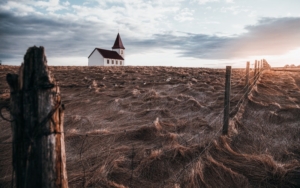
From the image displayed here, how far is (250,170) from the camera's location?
4316 mm

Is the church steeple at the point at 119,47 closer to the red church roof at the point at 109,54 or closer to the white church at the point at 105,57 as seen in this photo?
the white church at the point at 105,57

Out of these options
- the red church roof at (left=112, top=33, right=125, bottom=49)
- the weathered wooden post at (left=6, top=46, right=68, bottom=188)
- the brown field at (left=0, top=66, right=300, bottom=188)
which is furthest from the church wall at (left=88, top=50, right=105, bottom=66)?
the weathered wooden post at (left=6, top=46, right=68, bottom=188)

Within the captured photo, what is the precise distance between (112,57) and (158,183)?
5740cm

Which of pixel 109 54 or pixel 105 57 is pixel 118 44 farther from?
pixel 105 57

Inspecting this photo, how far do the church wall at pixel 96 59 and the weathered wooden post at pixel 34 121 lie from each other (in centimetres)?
5489

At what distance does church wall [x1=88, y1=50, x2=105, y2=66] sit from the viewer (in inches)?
2207

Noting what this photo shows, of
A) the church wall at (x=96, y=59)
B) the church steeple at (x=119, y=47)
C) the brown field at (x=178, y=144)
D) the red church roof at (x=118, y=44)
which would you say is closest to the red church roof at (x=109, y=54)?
the church wall at (x=96, y=59)

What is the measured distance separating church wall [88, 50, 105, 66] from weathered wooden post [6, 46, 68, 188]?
54886 mm

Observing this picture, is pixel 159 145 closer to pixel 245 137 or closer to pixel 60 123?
pixel 245 137

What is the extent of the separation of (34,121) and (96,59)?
57.3 metres

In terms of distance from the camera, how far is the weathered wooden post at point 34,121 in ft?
6.51

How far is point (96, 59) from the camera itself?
2251 inches

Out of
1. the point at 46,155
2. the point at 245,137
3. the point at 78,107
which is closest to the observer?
the point at 46,155

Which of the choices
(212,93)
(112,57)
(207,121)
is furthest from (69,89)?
(112,57)
